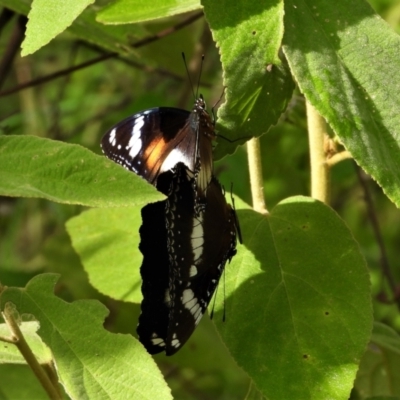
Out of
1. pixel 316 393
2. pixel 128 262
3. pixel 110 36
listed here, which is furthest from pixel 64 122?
pixel 316 393

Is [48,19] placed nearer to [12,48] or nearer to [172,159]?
[172,159]

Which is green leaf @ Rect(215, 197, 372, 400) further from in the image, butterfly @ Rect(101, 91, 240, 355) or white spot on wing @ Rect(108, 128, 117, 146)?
white spot on wing @ Rect(108, 128, 117, 146)

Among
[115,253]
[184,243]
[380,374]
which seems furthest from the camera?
[380,374]

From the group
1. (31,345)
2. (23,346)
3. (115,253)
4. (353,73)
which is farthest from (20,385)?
(353,73)

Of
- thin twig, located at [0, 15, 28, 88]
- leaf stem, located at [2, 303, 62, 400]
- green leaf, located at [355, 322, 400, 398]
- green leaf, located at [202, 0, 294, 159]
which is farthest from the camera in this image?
thin twig, located at [0, 15, 28, 88]

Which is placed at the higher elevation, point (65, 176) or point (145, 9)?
point (145, 9)

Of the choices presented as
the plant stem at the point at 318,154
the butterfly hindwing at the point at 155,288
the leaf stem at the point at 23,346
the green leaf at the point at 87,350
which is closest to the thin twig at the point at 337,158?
the plant stem at the point at 318,154

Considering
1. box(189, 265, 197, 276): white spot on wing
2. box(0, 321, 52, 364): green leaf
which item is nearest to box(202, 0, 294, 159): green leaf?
box(189, 265, 197, 276): white spot on wing
